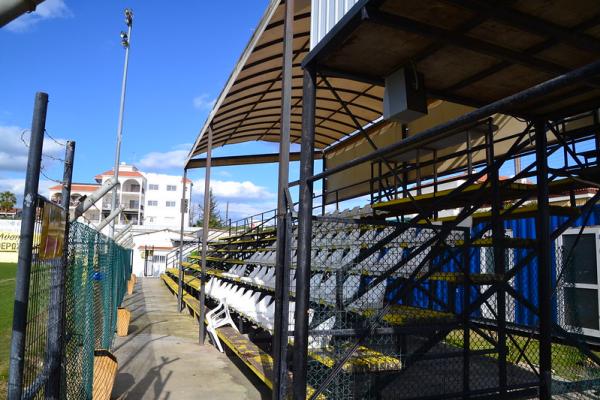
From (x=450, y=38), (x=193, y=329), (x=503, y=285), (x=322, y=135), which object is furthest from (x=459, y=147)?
(x=193, y=329)

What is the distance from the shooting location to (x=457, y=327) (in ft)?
16.3

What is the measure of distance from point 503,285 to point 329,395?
2.16 m

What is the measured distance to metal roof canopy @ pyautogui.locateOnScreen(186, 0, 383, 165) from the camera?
8.02 m

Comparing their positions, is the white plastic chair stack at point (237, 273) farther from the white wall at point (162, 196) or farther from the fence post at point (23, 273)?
the white wall at point (162, 196)

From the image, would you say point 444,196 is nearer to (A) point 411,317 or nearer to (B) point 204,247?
(A) point 411,317

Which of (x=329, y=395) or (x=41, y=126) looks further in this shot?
(x=329, y=395)

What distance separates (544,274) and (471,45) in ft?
8.14

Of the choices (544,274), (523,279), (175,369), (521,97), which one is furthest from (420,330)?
(523,279)

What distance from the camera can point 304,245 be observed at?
423 cm

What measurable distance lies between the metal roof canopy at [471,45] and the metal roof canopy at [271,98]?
2885 mm

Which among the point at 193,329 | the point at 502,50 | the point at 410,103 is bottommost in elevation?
the point at 193,329

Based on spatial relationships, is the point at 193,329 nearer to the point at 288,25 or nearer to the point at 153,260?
the point at 288,25

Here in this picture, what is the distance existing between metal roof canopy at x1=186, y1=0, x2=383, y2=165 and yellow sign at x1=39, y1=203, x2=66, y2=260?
4.85 m

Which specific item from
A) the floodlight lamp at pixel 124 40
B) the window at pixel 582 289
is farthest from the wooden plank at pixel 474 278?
the floodlight lamp at pixel 124 40
